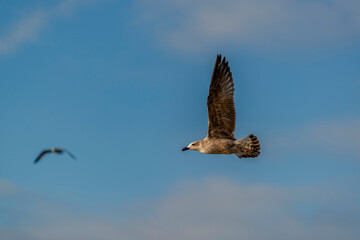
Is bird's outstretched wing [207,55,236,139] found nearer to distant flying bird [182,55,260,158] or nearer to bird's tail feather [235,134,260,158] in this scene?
distant flying bird [182,55,260,158]

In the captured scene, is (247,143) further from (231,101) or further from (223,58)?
(223,58)

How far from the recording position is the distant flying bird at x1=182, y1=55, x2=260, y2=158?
19062 mm

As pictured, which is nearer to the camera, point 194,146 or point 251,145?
point 251,145

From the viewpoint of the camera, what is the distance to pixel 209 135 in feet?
64.5

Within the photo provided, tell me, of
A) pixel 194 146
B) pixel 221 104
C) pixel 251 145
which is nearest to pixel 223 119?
pixel 221 104

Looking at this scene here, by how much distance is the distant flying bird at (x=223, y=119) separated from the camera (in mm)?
19062

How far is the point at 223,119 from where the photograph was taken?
63.2ft

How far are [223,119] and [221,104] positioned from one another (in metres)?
0.74

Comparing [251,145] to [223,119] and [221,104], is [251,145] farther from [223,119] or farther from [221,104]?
[221,104]

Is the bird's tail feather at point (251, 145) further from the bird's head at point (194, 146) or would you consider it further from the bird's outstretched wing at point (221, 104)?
the bird's head at point (194, 146)

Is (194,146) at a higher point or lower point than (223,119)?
lower

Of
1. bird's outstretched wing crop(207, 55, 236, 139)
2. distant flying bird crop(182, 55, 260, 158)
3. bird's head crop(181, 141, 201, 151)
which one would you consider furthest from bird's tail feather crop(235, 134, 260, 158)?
bird's head crop(181, 141, 201, 151)

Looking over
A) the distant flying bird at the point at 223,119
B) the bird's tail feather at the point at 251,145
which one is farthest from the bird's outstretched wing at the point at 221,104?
the bird's tail feather at the point at 251,145

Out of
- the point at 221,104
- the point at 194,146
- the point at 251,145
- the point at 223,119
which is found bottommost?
the point at 251,145
